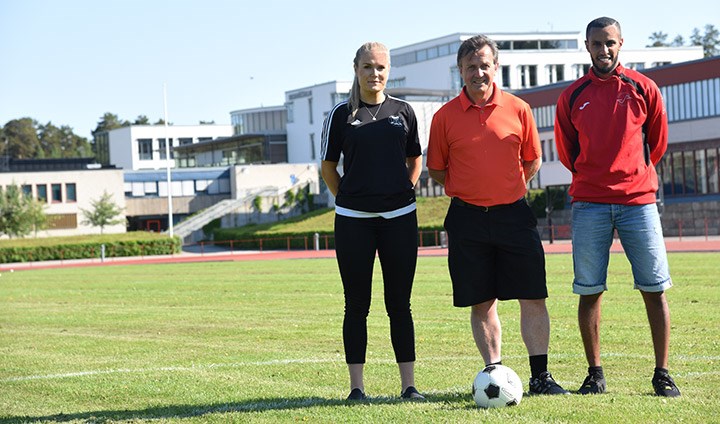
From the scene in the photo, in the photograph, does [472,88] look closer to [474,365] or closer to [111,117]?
[474,365]

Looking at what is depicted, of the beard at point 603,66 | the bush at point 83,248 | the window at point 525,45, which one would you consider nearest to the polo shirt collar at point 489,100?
the beard at point 603,66

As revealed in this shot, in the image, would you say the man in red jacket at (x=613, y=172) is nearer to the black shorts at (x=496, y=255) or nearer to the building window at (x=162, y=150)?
the black shorts at (x=496, y=255)

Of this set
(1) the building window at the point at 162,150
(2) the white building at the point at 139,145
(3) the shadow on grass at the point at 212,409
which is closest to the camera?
(3) the shadow on grass at the point at 212,409

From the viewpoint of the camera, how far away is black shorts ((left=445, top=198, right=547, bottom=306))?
791 centimetres

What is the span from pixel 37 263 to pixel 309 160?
4811 centimetres

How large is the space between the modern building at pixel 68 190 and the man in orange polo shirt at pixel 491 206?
256ft

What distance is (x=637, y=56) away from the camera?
103 metres

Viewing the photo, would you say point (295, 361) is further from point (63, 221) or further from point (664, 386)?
point (63, 221)

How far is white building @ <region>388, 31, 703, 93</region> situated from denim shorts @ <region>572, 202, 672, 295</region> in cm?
8991

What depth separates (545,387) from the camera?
7.80 metres

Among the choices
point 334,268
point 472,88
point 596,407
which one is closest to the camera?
point 596,407

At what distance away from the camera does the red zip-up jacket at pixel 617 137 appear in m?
7.80

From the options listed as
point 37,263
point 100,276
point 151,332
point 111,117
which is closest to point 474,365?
point 151,332

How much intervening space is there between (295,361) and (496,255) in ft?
11.1
